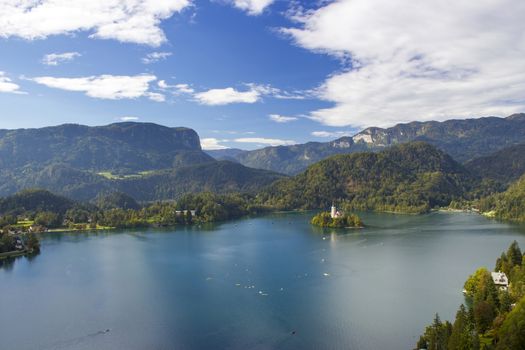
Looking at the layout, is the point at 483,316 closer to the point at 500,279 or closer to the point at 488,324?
the point at 488,324

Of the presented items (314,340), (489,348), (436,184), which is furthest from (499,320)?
(436,184)

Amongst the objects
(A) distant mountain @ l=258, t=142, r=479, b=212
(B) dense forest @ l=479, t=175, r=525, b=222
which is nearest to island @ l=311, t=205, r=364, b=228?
(B) dense forest @ l=479, t=175, r=525, b=222

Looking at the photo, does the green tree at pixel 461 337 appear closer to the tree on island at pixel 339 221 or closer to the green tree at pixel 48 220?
the tree on island at pixel 339 221

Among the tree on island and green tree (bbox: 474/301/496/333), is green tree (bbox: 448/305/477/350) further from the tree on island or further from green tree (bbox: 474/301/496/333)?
the tree on island

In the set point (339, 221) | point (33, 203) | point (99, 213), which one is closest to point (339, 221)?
point (339, 221)

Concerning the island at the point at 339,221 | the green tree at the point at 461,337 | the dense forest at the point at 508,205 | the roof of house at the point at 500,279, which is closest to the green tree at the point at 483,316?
the green tree at the point at 461,337
